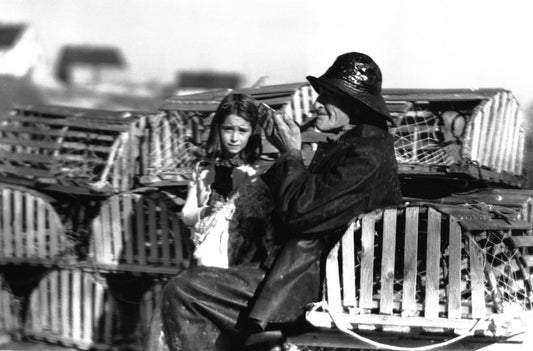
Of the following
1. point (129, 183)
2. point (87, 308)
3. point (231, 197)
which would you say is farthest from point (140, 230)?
point (231, 197)

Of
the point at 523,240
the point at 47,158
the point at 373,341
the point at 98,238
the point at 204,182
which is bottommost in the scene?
the point at 373,341

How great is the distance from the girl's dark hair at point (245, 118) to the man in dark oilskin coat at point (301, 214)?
755mm

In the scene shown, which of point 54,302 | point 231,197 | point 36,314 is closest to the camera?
point 231,197

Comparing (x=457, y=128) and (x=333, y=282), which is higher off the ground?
(x=457, y=128)

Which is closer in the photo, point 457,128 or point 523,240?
point 523,240

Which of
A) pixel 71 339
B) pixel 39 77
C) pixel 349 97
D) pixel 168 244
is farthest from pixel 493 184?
pixel 39 77

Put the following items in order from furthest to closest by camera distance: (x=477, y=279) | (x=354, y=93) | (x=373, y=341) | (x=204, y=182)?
(x=204, y=182) < (x=354, y=93) < (x=373, y=341) < (x=477, y=279)

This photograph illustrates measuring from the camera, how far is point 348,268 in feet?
14.7

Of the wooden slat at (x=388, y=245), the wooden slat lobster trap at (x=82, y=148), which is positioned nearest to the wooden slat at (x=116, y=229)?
the wooden slat lobster trap at (x=82, y=148)

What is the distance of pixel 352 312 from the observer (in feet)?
14.6

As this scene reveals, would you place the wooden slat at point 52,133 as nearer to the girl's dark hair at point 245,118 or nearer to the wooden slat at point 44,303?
the wooden slat at point 44,303

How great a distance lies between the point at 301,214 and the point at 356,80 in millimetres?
686

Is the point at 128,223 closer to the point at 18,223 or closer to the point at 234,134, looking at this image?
the point at 18,223

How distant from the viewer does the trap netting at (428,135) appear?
23.7ft
